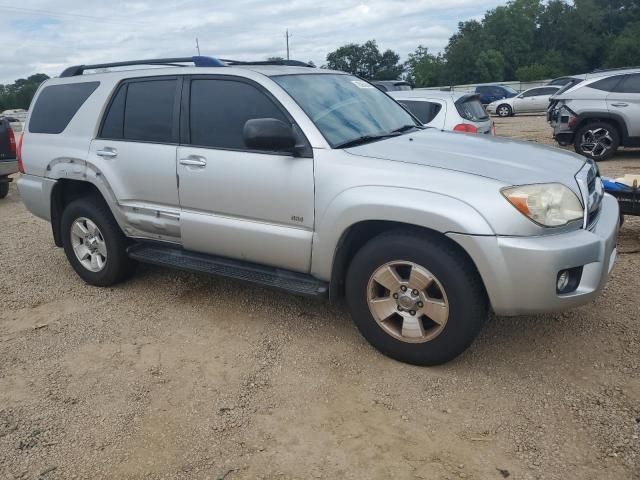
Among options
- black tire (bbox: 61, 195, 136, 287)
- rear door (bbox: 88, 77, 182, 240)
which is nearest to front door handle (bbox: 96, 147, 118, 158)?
rear door (bbox: 88, 77, 182, 240)

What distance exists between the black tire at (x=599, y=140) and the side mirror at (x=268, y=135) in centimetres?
862

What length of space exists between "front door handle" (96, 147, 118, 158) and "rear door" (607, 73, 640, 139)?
29.4 ft

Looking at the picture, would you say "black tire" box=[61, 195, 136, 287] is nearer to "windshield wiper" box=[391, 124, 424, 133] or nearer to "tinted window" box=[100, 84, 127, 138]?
"tinted window" box=[100, 84, 127, 138]

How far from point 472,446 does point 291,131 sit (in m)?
2.03

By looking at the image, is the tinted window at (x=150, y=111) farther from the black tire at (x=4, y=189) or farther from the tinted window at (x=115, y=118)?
the black tire at (x=4, y=189)

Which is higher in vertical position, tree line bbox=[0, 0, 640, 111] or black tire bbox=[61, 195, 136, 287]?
tree line bbox=[0, 0, 640, 111]

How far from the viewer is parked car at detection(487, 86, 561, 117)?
2467 centimetres

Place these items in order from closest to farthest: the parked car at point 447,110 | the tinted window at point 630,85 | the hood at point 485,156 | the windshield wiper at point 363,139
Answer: the hood at point 485,156 → the windshield wiper at point 363,139 → the parked car at point 447,110 → the tinted window at point 630,85

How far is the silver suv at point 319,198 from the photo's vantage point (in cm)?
298

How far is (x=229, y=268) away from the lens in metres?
3.96

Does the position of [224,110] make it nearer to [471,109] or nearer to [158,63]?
[158,63]

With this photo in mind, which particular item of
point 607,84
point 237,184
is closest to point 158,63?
point 237,184

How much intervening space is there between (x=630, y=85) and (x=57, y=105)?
9.53 m

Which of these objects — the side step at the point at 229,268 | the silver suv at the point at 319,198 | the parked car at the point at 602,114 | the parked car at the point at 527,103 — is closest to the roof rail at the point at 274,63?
the silver suv at the point at 319,198
